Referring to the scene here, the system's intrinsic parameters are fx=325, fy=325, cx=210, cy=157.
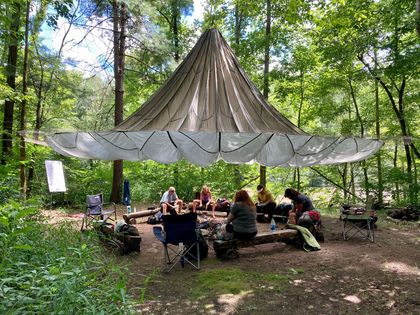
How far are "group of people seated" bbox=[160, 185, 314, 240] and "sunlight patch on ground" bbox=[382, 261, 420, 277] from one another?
173 centimetres

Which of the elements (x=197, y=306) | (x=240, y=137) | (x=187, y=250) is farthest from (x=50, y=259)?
(x=240, y=137)

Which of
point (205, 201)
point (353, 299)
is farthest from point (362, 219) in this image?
point (205, 201)

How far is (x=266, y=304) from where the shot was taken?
313 cm

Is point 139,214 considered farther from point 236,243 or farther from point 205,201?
point 236,243

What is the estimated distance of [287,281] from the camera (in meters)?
3.74

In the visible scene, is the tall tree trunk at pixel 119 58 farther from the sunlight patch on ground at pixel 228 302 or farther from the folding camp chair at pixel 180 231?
the sunlight patch on ground at pixel 228 302

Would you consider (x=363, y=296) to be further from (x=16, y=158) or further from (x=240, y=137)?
(x=16, y=158)

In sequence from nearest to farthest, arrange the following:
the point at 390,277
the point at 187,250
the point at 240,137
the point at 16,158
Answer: the point at 240,137
the point at 390,277
the point at 187,250
the point at 16,158

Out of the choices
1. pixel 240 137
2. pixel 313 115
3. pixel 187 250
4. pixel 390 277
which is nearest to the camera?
pixel 240 137

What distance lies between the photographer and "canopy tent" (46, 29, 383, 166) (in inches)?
138

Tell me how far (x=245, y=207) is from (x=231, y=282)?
1187mm

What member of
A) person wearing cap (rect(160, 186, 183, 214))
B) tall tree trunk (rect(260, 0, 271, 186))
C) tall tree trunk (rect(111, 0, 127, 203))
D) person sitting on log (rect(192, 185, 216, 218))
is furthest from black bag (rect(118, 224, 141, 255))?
tall tree trunk (rect(260, 0, 271, 186))

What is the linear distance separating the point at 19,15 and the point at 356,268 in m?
7.87

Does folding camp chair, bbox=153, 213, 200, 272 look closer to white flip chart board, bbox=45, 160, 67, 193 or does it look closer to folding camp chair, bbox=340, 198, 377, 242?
folding camp chair, bbox=340, 198, 377, 242
